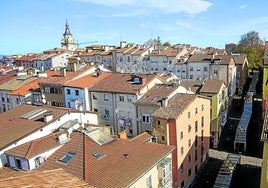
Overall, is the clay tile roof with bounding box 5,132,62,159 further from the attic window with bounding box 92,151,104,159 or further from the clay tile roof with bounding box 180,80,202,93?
the clay tile roof with bounding box 180,80,202,93

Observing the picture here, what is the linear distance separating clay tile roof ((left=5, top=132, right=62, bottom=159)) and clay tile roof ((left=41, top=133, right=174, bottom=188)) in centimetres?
105

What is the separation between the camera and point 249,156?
48375 millimetres

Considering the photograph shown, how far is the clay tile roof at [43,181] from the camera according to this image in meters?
11.6

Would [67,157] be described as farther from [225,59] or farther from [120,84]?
[225,59]

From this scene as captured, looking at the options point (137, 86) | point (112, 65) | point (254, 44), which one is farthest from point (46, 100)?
point (254, 44)

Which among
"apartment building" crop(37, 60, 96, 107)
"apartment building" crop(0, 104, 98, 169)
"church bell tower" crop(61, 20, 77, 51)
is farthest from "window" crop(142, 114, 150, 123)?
"church bell tower" crop(61, 20, 77, 51)

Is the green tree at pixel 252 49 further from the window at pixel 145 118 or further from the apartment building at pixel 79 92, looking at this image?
the window at pixel 145 118

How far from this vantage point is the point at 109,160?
26469 mm

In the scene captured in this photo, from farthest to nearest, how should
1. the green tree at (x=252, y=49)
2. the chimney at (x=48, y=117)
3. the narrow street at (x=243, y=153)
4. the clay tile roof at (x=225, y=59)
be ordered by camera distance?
the green tree at (x=252, y=49), the clay tile roof at (x=225, y=59), the narrow street at (x=243, y=153), the chimney at (x=48, y=117)

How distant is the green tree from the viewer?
324 ft

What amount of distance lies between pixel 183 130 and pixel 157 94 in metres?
6.35

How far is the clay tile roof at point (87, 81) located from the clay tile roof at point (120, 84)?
3.42 feet

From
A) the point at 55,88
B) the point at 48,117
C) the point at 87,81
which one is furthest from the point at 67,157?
the point at 55,88

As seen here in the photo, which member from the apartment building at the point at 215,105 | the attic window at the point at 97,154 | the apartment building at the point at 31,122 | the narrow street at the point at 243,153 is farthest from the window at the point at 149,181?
the apartment building at the point at 215,105
